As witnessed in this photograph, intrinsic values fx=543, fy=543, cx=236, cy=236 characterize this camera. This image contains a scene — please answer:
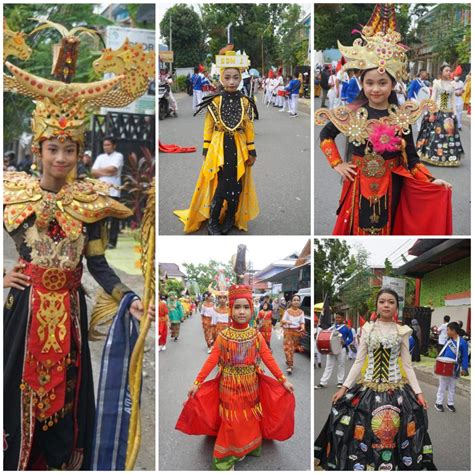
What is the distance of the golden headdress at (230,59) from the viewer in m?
4.15

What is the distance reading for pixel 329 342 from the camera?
13.7ft

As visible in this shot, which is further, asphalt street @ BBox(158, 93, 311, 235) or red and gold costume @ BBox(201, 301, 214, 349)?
asphalt street @ BBox(158, 93, 311, 235)

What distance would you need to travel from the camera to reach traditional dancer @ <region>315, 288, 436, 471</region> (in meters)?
3.83

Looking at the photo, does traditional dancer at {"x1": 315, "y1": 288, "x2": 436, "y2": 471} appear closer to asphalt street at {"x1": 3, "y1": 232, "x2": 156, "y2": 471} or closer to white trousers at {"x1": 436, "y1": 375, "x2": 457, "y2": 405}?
white trousers at {"x1": 436, "y1": 375, "x2": 457, "y2": 405}

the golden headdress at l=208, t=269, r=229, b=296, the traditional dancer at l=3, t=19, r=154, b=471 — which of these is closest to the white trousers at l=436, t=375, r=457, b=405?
the golden headdress at l=208, t=269, r=229, b=296

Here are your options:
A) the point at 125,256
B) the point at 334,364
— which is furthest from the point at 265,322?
the point at 125,256

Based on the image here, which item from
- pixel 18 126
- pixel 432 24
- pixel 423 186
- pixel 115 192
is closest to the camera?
pixel 115 192

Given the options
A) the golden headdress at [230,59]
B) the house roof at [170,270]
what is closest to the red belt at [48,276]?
the house roof at [170,270]

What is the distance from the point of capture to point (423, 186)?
4.00 metres

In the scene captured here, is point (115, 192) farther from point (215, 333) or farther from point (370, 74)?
point (370, 74)

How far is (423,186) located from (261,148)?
1.44m

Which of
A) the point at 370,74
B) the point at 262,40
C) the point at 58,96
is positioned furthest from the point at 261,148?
the point at 58,96

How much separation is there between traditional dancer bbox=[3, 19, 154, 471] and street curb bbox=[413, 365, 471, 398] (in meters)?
2.24

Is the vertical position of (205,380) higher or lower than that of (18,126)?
lower
